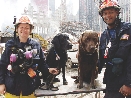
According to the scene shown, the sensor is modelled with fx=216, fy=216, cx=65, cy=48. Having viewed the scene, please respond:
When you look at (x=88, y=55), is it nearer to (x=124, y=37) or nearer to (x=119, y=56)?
(x=119, y=56)

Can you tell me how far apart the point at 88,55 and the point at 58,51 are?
0.56m

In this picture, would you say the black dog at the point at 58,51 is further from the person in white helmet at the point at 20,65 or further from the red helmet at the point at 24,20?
the red helmet at the point at 24,20

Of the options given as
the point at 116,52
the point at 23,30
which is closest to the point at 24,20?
the point at 23,30

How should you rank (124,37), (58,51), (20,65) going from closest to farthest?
1. (124,37)
2. (20,65)
3. (58,51)

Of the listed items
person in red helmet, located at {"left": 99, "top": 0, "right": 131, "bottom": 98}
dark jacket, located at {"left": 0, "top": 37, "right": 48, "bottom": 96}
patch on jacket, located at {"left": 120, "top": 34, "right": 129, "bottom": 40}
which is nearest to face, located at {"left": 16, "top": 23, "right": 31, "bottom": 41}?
dark jacket, located at {"left": 0, "top": 37, "right": 48, "bottom": 96}

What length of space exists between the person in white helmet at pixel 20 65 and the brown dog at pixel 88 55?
0.86 m

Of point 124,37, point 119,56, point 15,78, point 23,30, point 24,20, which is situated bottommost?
point 15,78

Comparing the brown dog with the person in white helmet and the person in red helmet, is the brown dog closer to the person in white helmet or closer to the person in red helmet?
the person in red helmet

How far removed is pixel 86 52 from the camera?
3781 millimetres

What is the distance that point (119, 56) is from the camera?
10.3 ft

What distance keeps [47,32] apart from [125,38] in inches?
2848

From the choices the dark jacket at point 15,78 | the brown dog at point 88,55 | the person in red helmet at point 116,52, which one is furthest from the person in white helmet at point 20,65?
the person in red helmet at point 116,52

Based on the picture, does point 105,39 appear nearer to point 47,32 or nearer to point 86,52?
point 86,52

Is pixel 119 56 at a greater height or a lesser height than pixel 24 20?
lesser
